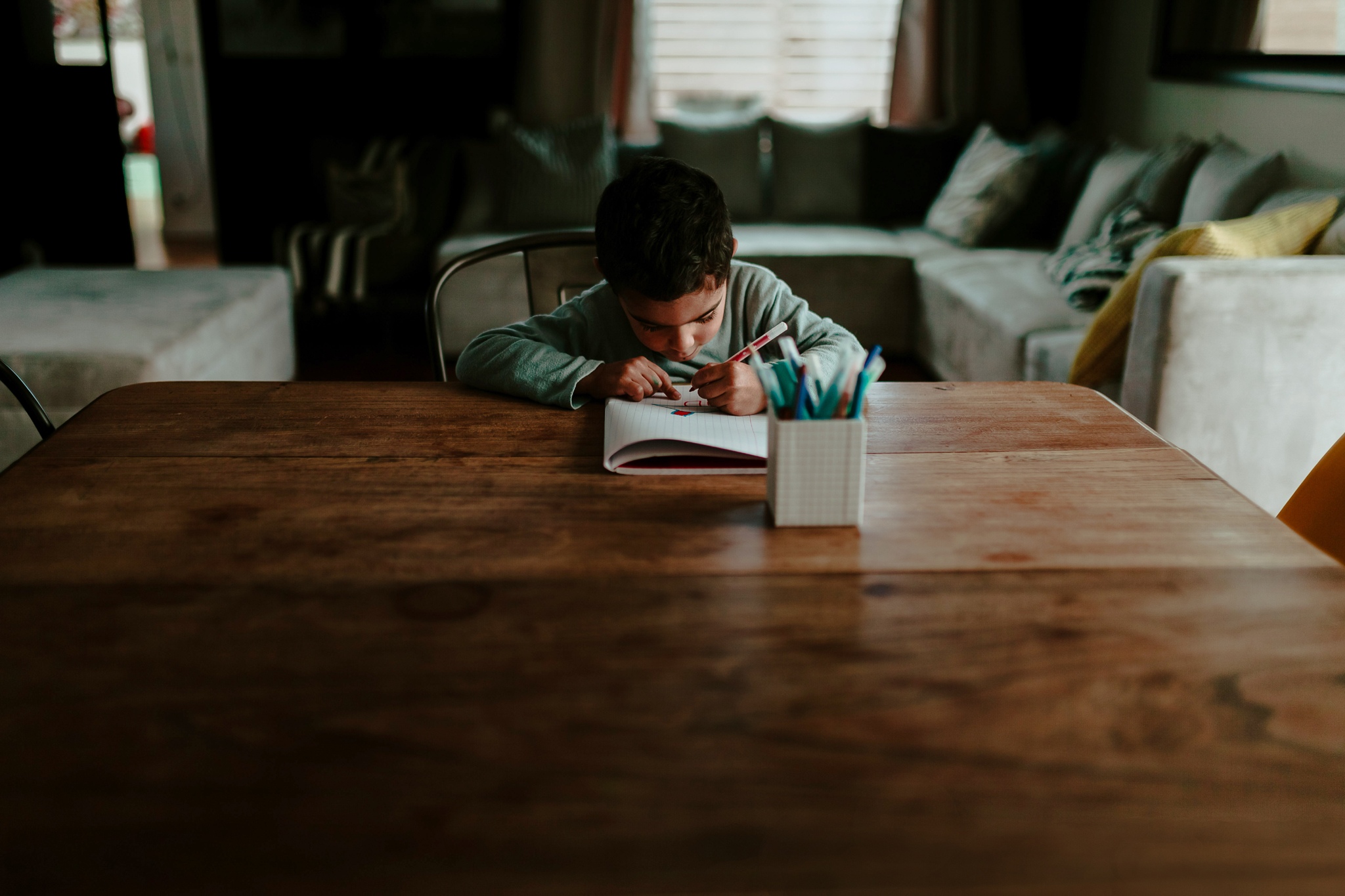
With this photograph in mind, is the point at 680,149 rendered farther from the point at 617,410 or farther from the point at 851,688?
the point at 851,688

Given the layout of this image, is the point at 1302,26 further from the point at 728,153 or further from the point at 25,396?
the point at 25,396

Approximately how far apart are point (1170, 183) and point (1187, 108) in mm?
765

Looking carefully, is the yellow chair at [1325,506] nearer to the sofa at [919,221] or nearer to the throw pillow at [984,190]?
the sofa at [919,221]

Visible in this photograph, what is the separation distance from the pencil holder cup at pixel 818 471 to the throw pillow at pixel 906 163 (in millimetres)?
3611

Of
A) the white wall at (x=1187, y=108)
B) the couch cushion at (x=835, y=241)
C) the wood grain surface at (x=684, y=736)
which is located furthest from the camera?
the couch cushion at (x=835, y=241)

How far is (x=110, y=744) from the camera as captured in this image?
1.82 ft

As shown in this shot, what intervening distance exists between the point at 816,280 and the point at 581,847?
3314 millimetres

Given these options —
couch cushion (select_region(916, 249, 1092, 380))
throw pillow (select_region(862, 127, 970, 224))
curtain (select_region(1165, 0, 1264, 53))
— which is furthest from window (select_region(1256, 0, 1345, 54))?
throw pillow (select_region(862, 127, 970, 224))

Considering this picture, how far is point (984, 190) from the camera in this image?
3689 mm

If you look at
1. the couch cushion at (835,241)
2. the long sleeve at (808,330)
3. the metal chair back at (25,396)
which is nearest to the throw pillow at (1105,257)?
the couch cushion at (835,241)

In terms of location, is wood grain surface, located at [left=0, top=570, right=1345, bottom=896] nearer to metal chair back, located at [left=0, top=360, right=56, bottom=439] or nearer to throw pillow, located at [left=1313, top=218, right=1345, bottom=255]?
metal chair back, located at [left=0, top=360, right=56, bottom=439]

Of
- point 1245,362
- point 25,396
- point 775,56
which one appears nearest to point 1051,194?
point 775,56

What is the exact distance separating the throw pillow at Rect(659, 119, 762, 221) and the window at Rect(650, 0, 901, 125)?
0.45 metres

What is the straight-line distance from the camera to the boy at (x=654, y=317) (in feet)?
3.68
